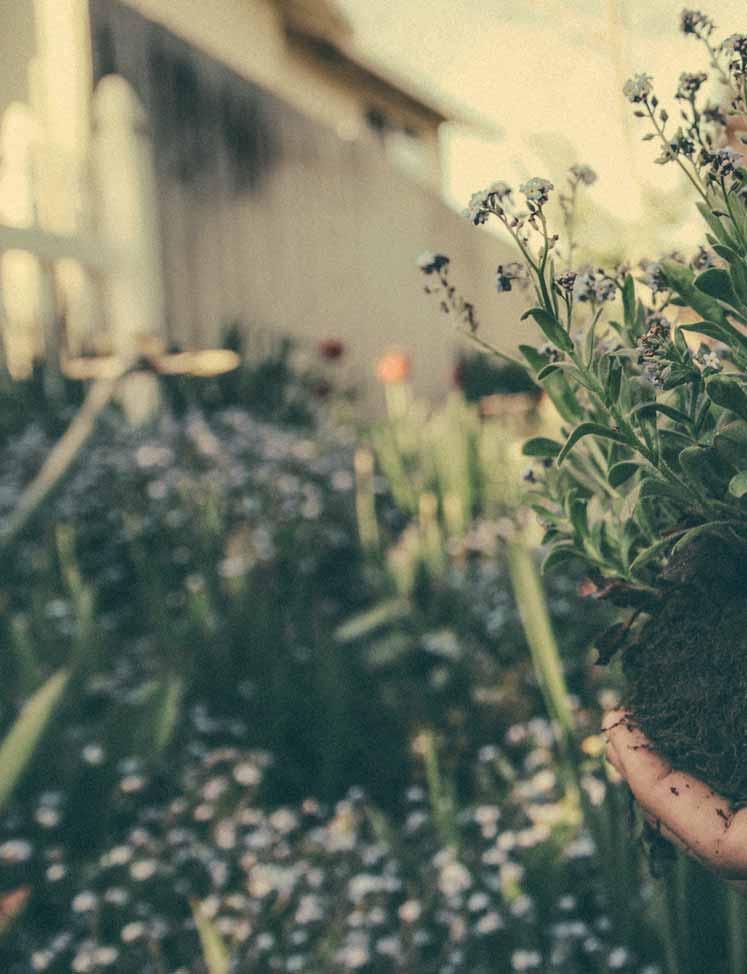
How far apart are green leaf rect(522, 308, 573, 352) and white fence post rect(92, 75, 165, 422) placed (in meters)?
2.80

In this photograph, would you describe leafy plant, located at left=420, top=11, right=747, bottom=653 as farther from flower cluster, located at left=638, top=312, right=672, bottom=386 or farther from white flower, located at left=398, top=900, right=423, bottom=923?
white flower, located at left=398, top=900, right=423, bottom=923

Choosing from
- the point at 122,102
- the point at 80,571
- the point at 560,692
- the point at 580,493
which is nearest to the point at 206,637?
the point at 80,571

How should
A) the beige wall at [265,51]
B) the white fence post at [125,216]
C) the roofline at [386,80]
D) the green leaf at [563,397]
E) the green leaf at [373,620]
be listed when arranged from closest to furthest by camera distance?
the green leaf at [563,397], the green leaf at [373,620], the white fence post at [125,216], the beige wall at [265,51], the roofline at [386,80]

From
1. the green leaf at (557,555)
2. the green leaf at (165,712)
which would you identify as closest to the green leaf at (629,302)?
the green leaf at (557,555)

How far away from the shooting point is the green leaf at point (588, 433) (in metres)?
0.72

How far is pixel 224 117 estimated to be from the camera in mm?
4496

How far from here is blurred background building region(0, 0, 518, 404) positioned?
10.8 ft

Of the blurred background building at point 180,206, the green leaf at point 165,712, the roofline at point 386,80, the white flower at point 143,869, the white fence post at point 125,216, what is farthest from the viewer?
the roofline at point 386,80

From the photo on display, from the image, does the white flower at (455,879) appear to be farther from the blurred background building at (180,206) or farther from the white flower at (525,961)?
the blurred background building at (180,206)

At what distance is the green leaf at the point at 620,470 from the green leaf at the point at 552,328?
101 mm

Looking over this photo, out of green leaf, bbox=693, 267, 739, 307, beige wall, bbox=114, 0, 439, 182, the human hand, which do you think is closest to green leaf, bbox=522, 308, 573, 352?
green leaf, bbox=693, 267, 739, 307

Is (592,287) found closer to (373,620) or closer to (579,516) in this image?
(579,516)

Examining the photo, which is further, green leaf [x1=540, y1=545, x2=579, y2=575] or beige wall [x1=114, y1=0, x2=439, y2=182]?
beige wall [x1=114, y1=0, x2=439, y2=182]

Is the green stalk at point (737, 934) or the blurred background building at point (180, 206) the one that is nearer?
the green stalk at point (737, 934)
